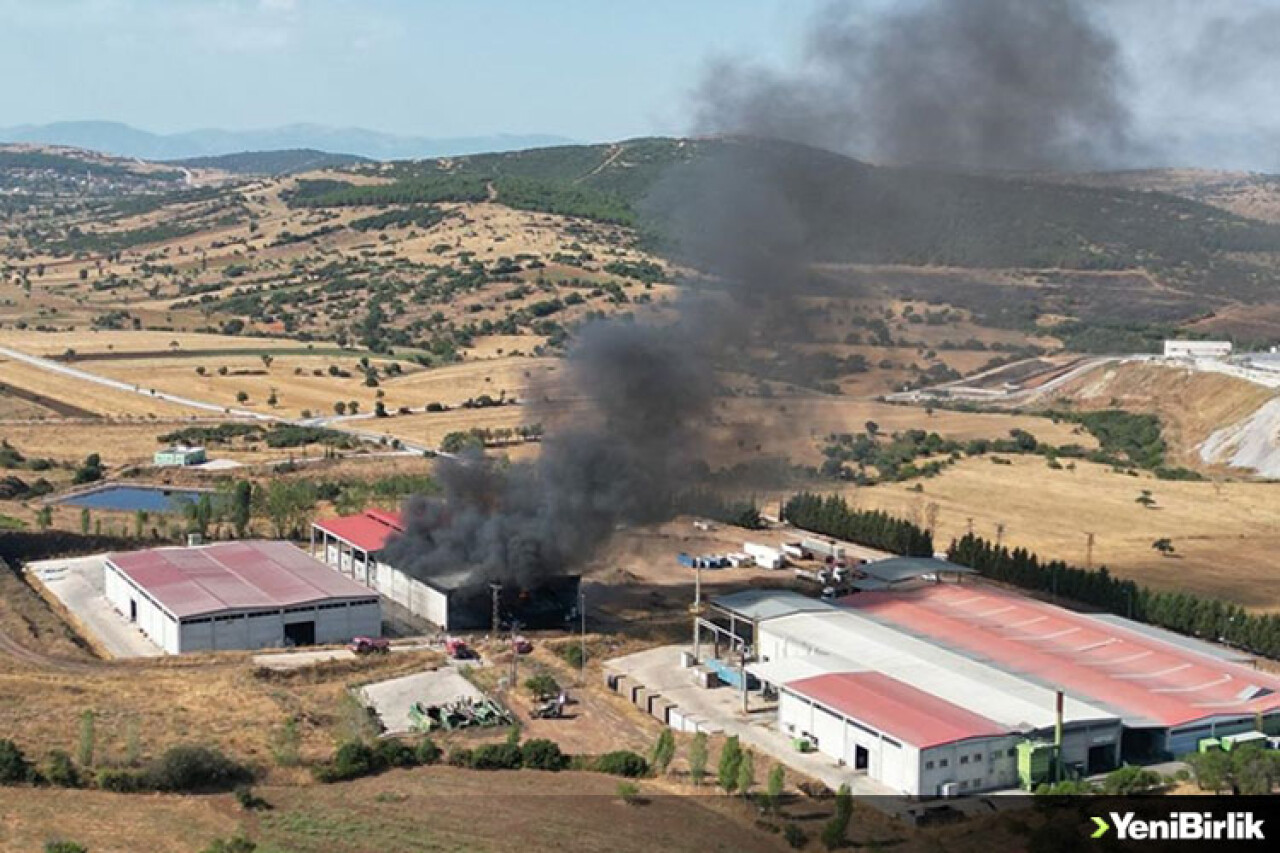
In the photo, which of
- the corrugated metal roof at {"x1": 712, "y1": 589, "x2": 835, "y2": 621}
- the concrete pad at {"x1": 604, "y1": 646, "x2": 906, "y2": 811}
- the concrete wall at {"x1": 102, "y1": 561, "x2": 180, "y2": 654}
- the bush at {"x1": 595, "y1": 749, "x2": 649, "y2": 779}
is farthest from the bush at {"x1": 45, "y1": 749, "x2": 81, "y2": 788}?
the corrugated metal roof at {"x1": 712, "y1": 589, "x2": 835, "y2": 621}

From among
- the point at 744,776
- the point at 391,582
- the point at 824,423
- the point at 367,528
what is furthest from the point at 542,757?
the point at 824,423

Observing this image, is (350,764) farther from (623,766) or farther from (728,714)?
(728,714)

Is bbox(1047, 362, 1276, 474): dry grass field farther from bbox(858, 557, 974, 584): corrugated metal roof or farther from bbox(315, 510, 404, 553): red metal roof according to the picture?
bbox(315, 510, 404, 553): red metal roof

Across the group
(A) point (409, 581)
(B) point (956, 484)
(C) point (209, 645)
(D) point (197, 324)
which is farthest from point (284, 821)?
(D) point (197, 324)

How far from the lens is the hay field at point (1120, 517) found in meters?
71.4

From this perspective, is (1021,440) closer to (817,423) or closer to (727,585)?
(817,423)

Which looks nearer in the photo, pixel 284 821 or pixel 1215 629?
pixel 284 821

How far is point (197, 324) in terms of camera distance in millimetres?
169750

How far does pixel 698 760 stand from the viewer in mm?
42906

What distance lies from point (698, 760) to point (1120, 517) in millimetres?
48296

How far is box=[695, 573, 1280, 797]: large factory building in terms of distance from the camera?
44.6 meters

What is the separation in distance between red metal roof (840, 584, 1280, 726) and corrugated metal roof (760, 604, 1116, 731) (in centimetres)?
122

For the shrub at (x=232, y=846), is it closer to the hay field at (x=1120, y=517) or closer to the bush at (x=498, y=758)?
the bush at (x=498, y=758)

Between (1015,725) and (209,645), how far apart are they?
29833 mm
